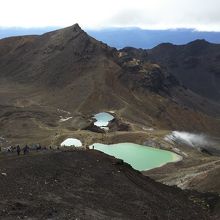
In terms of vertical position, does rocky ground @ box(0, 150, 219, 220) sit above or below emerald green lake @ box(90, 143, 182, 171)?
above

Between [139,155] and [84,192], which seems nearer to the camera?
[84,192]

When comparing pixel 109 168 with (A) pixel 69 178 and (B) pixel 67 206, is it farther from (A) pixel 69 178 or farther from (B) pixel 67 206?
(B) pixel 67 206

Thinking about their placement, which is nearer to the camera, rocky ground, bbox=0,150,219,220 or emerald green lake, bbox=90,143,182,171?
rocky ground, bbox=0,150,219,220

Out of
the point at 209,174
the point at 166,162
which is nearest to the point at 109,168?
the point at 209,174

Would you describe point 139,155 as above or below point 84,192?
below
